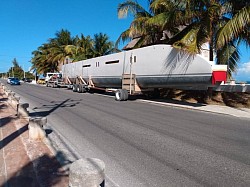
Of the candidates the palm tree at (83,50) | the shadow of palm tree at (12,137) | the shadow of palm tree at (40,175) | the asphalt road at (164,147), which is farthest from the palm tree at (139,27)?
the palm tree at (83,50)

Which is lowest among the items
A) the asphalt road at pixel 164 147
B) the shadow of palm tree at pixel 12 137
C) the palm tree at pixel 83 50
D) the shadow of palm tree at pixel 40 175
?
the asphalt road at pixel 164 147

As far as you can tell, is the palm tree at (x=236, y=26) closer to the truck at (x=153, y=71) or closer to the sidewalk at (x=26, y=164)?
the truck at (x=153, y=71)

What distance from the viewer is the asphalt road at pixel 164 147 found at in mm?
4613

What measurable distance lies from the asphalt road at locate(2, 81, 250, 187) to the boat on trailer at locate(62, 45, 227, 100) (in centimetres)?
318

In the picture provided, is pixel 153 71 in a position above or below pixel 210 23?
below

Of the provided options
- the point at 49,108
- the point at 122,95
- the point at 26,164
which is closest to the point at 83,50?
the point at 122,95

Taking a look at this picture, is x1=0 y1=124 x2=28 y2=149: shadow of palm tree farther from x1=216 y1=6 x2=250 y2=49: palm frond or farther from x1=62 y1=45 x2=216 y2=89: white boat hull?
x1=216 y1=6 x2=250 y2=49: palm frond

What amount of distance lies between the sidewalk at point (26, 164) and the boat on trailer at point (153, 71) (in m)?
9.08

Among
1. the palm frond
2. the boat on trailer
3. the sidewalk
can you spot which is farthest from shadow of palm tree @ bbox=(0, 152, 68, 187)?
the palm frond

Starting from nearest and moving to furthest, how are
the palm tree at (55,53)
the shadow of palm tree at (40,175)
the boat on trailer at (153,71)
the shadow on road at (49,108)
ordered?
the shadow of palm tree at (40,175) < the shadow on road at (49,108) < the boat on trailer at (153,71) < the palm tree at (55,53)

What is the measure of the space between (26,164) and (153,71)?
11618 mm

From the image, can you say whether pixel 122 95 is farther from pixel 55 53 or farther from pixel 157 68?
pixel 55 53

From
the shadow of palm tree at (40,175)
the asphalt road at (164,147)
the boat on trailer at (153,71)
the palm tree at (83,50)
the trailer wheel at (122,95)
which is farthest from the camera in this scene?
the palm tree at (83,50)

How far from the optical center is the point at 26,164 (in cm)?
489
